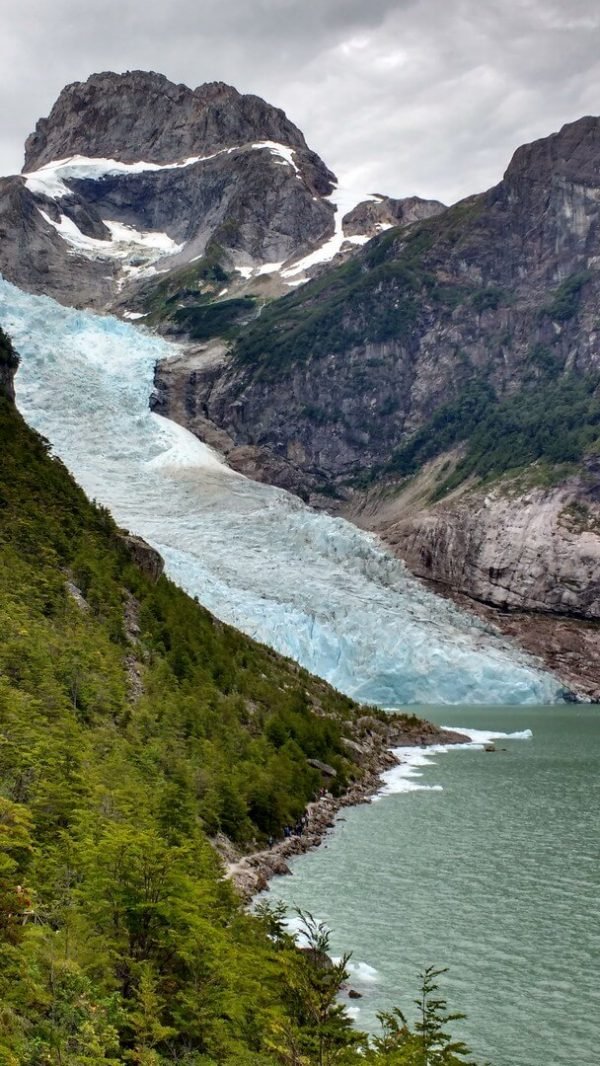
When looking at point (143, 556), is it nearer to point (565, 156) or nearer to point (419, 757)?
point (419, 757)

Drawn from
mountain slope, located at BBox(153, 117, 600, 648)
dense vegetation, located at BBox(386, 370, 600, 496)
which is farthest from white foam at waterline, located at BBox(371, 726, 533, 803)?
mountain slope, located at BBox(153, 117, 600, 648)

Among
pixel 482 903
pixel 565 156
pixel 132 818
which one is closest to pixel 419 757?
pixel 482 903

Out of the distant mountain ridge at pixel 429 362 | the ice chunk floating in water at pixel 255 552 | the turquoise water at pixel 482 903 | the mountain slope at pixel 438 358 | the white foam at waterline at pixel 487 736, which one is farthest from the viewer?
the mountain slope at pixel 438 358

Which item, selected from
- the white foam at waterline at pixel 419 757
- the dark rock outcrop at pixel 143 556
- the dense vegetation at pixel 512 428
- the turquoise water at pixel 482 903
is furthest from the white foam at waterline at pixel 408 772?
the dense vegetation at pixel 512 428

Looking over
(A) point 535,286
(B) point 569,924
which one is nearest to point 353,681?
(B) point 569,924

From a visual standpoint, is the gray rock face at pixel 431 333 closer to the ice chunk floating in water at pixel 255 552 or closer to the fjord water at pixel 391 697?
the fjord water at pixel 391 697

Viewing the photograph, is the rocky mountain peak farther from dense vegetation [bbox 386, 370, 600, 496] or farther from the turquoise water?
the turquoise water

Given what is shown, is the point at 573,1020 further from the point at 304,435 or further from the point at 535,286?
the point at 535,286
